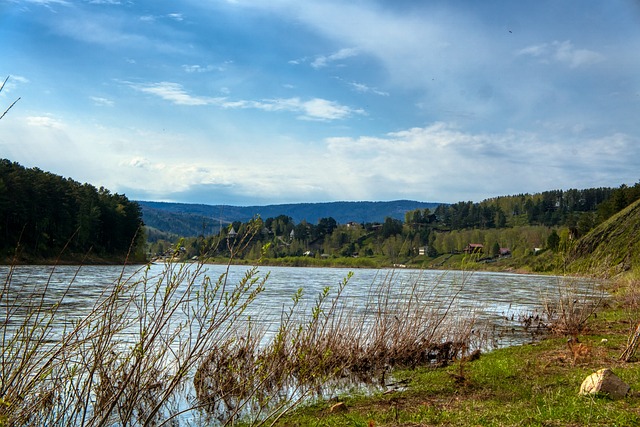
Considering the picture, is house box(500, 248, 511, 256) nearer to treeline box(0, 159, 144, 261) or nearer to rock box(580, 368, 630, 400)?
treeline box(0, 159, 144, 261)

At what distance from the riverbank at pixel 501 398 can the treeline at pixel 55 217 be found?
5214cm

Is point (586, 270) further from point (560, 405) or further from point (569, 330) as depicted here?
point (560, 405)

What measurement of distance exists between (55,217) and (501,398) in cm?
8414

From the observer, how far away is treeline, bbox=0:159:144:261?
231 ft

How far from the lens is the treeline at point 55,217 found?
2776 inches

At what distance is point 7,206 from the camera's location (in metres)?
68.9

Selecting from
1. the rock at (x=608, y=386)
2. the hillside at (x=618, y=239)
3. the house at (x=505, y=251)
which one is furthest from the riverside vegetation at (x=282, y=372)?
the house at (x=505, y=251)

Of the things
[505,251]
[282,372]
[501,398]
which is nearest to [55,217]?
[282,372]

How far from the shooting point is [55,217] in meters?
82.1

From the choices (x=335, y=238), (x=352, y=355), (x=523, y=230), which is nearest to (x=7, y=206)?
(x=352, y=355)

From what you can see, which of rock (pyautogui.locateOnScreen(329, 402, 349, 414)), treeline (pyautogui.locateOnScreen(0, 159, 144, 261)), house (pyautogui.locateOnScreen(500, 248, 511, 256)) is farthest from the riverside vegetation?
house (pyautogui.locateOnScreen(500, 248, 511, 256))

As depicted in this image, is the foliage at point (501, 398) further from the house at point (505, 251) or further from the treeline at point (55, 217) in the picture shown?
the house at point (505, 251)

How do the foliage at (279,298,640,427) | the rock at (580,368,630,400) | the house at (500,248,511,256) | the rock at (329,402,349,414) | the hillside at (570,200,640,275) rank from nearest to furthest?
the foliage at (279,298,640,427) < the rock at (580,368,630,400) < the rock at (329,402,349,414) < the hillside at (570,200,640,275) < the house at (500,248,511,256)

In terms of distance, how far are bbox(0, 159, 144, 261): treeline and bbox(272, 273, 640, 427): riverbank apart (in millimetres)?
52139
